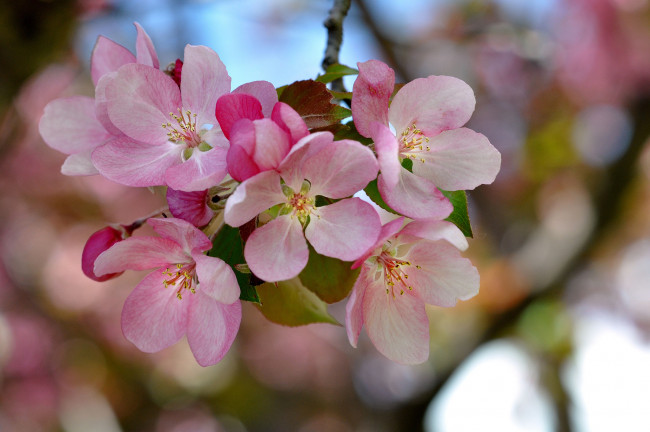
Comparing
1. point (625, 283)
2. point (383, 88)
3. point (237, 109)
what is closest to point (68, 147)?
point (237, 109)

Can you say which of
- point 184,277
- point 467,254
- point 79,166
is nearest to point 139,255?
point 184,277

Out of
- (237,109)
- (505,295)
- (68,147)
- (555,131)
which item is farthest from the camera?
(555,131)

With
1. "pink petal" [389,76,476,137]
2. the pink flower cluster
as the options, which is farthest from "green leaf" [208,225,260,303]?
"pink petal" [389,76,476,137]

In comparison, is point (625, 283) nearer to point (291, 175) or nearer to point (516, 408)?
point (516, 408)

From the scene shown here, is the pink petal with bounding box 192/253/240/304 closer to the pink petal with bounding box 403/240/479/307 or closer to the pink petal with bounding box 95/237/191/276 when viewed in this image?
the pink petal with bounding box 95/237/191/276

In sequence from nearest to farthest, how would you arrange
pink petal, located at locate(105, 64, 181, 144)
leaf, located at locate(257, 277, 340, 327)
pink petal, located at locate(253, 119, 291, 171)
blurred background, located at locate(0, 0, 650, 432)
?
1. pink petal, located at locate(253, 119, 291, 171)
2. pink petal, located at locate(105, 64, 181, 144)
3. leaf, located at locate(257, 277, 340, 327)
4. blurred background, located at locate(0, 0, 650, 432)
